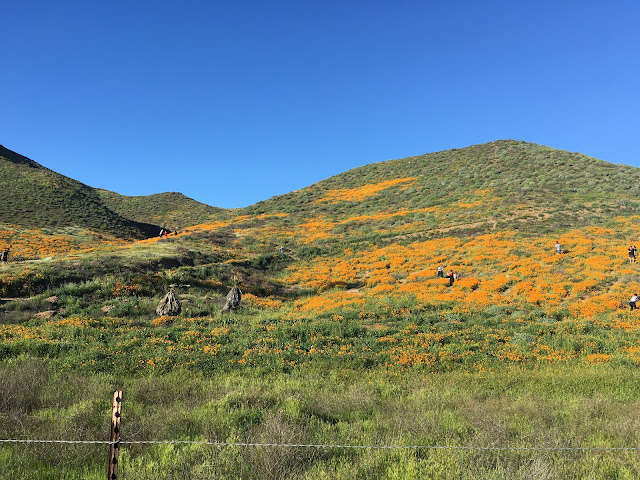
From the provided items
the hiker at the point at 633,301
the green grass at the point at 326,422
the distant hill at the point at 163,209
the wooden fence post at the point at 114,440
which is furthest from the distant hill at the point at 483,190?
the wooden fence post at the point at 114,440

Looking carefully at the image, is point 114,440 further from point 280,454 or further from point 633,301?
point 633,301

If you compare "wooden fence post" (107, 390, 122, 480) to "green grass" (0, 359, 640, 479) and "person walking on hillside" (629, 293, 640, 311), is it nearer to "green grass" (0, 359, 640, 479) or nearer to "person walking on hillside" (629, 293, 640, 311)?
"green grass" (0, 359, 640, 479)

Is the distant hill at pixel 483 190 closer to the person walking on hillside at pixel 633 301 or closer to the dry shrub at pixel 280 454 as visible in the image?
the person walking on hillside at pixel 633 301

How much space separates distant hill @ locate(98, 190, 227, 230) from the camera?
84.7 meters

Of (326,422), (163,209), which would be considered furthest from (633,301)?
(163,209)

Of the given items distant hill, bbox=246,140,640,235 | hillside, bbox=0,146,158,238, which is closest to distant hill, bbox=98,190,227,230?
hillside, bbox=0,146,158,238

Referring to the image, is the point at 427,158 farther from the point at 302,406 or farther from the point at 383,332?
the point at 302,406

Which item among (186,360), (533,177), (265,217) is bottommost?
(186,360)

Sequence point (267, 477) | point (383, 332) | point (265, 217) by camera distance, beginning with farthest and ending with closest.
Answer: point (265, 217), point (383, 332), point (267, 477)

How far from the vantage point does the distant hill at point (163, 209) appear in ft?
278

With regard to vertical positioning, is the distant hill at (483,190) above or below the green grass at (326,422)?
above

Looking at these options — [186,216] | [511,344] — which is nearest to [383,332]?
[511,344]

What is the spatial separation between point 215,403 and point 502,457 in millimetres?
5376

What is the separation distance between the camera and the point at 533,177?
2191 inches
